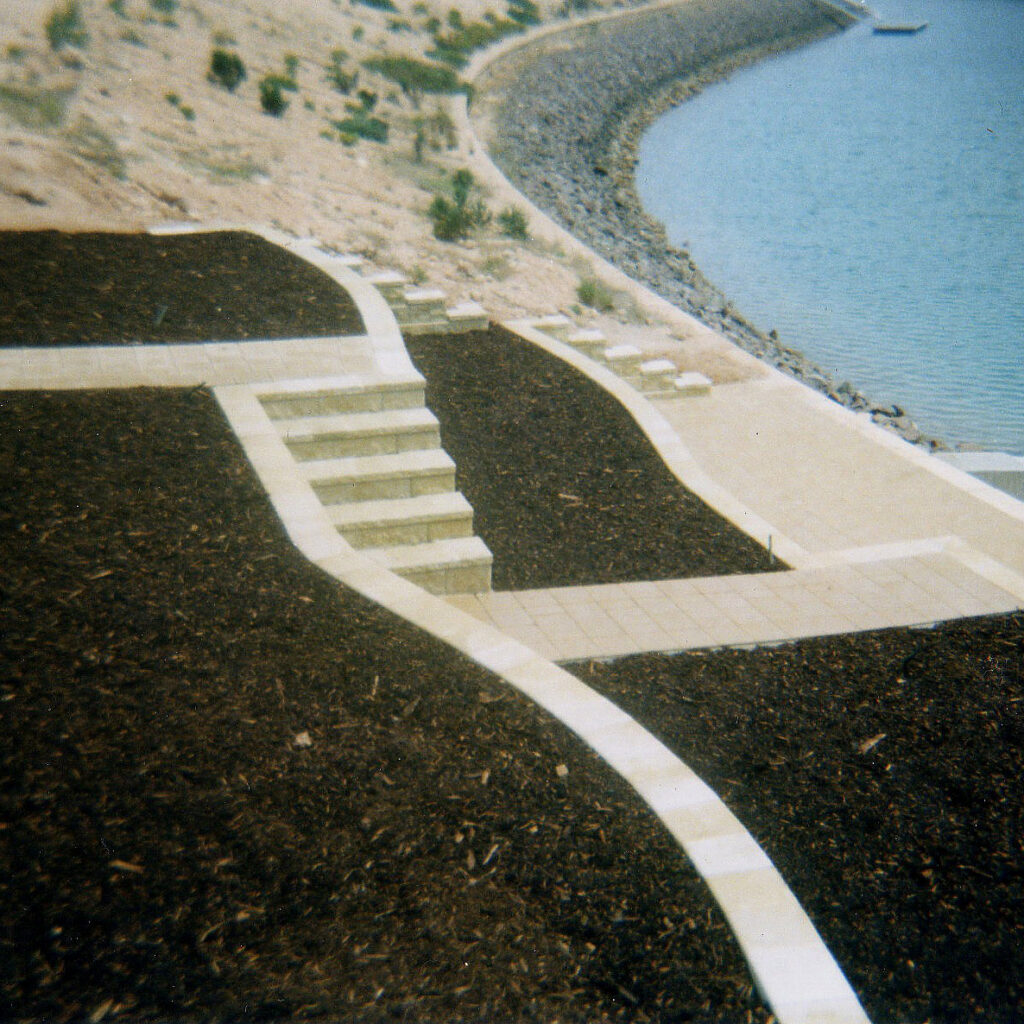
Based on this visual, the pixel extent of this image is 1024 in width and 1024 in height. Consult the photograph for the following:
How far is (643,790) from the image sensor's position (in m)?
4.44

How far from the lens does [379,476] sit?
7629mm

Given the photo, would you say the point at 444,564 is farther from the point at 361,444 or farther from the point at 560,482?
the point at 560,482

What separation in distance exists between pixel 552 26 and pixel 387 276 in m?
45.6

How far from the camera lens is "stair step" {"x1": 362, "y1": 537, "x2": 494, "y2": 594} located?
7.16 m

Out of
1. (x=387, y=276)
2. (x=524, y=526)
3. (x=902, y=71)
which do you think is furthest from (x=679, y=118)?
(x=524, y=526)

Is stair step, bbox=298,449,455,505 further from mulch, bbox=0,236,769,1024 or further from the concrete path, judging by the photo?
the concrete path

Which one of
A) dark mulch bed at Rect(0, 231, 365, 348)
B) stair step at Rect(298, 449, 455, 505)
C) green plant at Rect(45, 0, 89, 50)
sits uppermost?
green plant at Rect(45, 0, 89, 50)

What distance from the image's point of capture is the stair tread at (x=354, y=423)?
7689mm

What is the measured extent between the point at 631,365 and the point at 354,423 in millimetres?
6436

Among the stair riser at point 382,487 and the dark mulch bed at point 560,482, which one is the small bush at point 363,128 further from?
the stair riser at point 382,487

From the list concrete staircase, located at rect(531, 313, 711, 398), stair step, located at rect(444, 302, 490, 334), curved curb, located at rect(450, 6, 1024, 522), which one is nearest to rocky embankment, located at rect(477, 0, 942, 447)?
curved curb, located at rect(450, 6, 1024, 522)

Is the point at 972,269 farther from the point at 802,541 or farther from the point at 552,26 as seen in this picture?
the point at 552,26

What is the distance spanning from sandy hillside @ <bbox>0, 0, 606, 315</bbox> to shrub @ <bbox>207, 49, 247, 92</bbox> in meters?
0.21

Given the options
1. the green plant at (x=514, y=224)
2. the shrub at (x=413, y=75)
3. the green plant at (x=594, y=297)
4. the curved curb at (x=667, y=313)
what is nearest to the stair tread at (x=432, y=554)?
the curved curb at (x=667, y=313)
